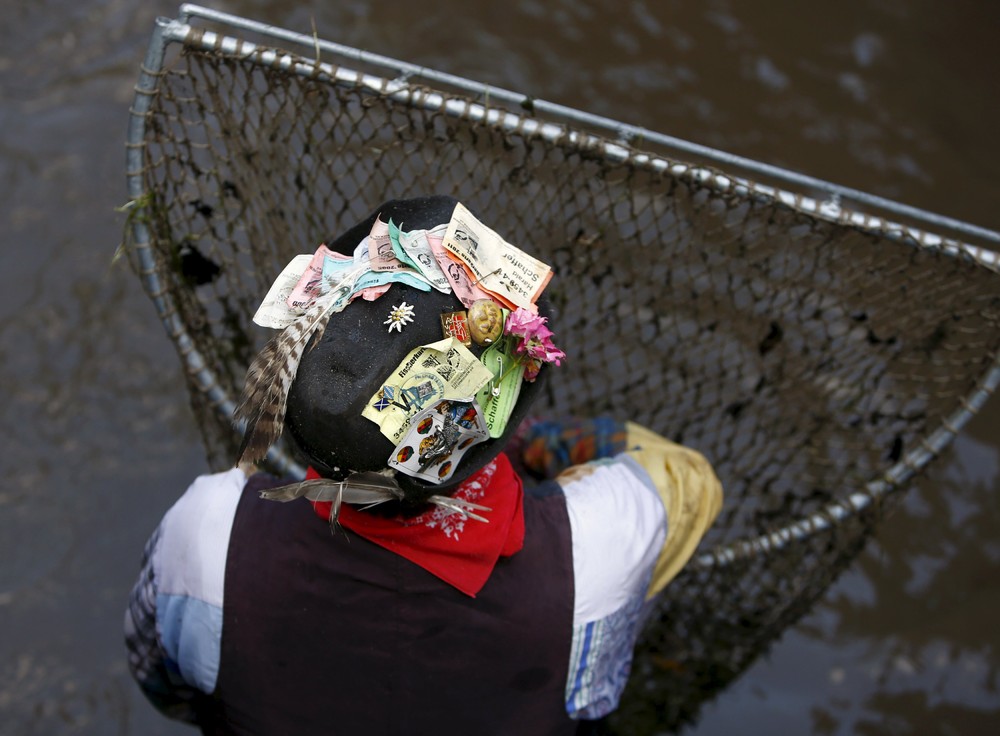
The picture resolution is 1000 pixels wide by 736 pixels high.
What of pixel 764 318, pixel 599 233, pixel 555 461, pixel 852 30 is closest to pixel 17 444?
pixel 555 461

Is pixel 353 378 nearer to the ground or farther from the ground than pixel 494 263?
nearer to the ground

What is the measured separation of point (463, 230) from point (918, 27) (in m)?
3.90

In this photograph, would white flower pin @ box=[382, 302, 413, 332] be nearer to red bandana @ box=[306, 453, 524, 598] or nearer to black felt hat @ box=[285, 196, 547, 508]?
black felt hat @ box=[285, 196, 547, 508]

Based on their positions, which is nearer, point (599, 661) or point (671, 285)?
point (599, 661)

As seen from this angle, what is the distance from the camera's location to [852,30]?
4.55 m

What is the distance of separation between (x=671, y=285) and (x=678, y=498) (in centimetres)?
84

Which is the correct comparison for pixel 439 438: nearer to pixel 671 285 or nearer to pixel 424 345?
pixel 424 345

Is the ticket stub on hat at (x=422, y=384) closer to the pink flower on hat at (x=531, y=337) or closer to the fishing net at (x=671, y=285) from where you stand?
the pink flower on hat at (x=531, y=337)

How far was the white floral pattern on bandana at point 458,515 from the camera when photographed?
1.62 meters

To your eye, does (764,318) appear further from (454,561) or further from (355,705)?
(355,705)

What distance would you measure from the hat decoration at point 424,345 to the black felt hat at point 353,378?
0.03 feet

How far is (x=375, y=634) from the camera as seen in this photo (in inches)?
65.5

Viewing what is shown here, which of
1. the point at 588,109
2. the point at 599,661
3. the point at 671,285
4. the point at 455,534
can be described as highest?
the point at 588,109

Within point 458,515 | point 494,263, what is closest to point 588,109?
point 494,263
